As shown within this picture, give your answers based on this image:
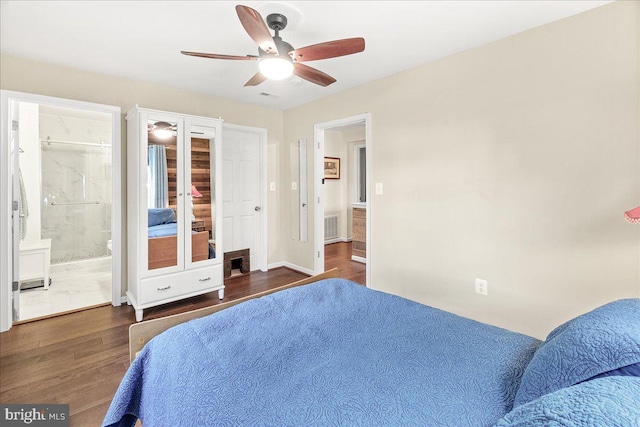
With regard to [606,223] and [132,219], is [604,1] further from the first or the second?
[132,219]

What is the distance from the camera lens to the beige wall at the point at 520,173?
194 cm

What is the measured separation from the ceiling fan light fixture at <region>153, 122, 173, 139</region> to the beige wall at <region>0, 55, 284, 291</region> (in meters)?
0.59

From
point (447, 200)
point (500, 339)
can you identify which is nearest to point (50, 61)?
point (447, 200)

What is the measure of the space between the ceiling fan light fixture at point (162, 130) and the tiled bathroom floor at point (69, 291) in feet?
6.37

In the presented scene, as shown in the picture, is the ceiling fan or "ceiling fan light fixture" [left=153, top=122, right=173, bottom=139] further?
"ceiling fan light fixture" [left=153, top=122, right=173, bottom=139]

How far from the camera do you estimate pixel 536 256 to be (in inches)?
89.3

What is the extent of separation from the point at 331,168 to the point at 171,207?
385 centimetres

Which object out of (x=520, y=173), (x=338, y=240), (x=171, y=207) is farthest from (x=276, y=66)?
(x=338, y=240)

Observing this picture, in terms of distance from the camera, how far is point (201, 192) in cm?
328

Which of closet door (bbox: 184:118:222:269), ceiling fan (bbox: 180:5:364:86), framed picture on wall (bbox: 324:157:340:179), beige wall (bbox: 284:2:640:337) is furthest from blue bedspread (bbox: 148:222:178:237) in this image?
framed picture on wall (bbox: 324:157:340:179)

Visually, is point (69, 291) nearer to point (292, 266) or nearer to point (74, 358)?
point (74, 358)

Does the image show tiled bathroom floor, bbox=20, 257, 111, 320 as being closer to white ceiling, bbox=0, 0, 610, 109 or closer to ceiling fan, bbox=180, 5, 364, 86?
white ceiling, bbox=0, 0, 610, 109

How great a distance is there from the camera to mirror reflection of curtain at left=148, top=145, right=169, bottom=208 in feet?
9.56

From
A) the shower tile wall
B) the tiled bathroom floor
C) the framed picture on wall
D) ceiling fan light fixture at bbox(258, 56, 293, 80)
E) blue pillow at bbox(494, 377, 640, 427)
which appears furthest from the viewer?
the framed picture on wall
